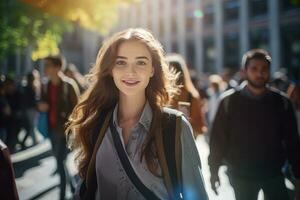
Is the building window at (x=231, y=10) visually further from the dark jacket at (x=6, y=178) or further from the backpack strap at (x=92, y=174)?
the dark jacket at (x=6, y=178)

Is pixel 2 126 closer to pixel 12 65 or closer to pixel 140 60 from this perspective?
pixel 140 60

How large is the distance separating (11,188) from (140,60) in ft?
3.14

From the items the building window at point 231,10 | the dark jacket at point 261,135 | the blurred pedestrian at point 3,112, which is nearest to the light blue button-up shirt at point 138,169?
the dark jacket at point 261,135

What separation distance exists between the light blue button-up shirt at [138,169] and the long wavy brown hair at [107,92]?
0.11 meters

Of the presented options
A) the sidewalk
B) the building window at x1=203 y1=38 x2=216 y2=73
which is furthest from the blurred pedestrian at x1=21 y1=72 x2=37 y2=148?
the building window at x1=203 y1=38 x2=216 y2=73

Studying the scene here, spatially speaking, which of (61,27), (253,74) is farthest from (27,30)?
(253,74)

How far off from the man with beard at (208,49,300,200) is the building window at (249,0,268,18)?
33406 millimetres

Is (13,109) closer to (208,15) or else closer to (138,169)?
(138,169)

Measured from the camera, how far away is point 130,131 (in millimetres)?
2461

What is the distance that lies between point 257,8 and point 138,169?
36.5m

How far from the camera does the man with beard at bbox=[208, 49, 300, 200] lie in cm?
390

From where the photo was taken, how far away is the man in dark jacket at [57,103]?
620cm

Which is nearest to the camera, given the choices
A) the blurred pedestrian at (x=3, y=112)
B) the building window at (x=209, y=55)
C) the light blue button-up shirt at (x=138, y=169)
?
the light blue button-up shirt at (x=138, y=169)

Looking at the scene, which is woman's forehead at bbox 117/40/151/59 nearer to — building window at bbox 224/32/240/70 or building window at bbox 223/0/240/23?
building window at bbox 224/32/240/70
